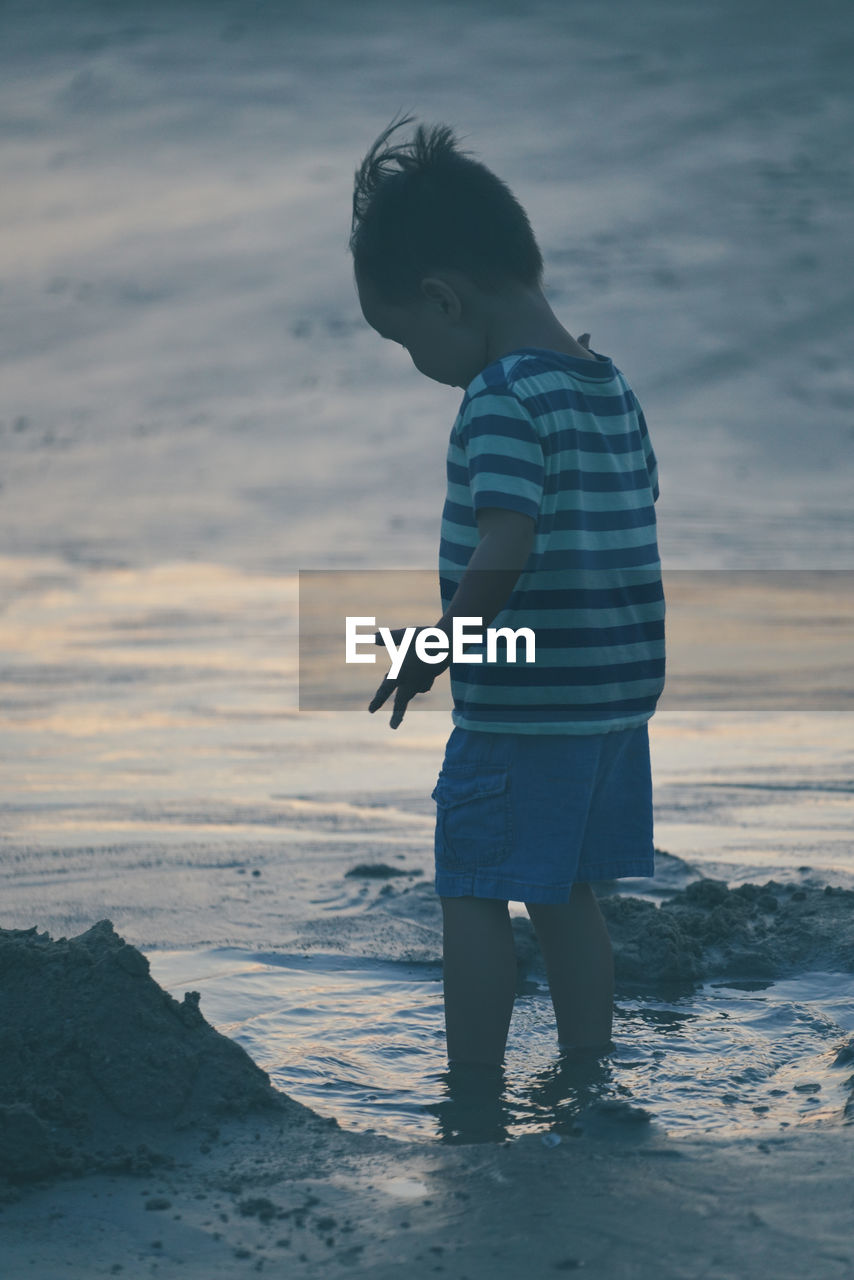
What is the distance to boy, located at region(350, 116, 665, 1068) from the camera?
238 cm

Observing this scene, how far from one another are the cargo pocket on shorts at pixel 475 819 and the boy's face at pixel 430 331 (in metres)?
0.67

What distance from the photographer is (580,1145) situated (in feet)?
6.84

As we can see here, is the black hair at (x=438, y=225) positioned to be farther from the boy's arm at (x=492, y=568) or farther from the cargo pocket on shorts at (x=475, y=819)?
the cargo pocket on shorts at (x=475, y=819)

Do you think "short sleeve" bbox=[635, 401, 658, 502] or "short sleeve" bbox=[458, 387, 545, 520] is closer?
"short sleeve" bbox=[458, 387, 545, 520]

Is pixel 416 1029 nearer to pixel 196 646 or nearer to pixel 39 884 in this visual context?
pixel 39 884

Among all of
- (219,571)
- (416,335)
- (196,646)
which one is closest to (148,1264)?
(416,335)

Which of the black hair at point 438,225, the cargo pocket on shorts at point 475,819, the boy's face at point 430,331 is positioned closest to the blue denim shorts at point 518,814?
the cargo pocket on shorts at point 475,819

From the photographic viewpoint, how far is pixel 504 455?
2.33 m

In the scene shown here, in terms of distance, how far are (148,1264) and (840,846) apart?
2953 mm

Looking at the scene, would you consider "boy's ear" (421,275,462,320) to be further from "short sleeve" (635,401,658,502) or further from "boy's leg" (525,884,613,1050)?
"boy's leg" (525,884,613,1050)

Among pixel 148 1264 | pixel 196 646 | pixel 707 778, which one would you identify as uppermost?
pixel 196 646

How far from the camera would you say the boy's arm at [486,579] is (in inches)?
90.6

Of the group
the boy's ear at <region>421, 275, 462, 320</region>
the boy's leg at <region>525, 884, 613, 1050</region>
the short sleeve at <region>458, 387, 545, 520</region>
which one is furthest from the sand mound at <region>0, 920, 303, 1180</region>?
the boy's ear at <region>421, 275, 462, 320</region>

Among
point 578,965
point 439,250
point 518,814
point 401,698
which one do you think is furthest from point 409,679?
point 439,250
